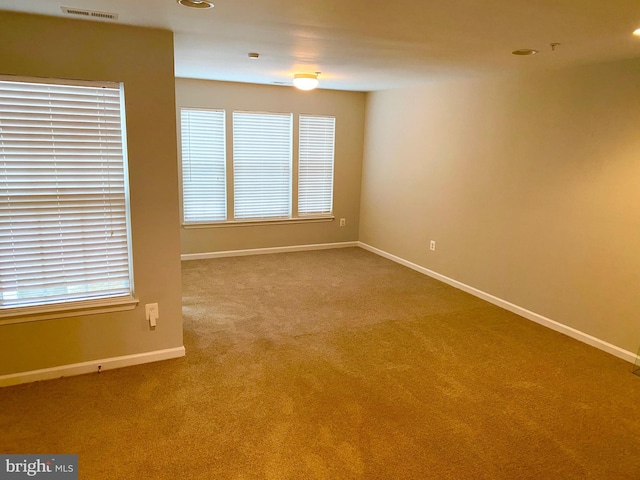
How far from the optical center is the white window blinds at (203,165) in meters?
5.48

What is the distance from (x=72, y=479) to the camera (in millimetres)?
2055

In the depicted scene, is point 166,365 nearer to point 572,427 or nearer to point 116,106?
point 116,106

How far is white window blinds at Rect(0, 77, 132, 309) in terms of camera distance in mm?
2613

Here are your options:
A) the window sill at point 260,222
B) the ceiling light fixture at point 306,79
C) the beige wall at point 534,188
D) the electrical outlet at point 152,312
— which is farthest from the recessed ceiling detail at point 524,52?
the window sill at point 260,222

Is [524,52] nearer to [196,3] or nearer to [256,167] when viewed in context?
[196,3]

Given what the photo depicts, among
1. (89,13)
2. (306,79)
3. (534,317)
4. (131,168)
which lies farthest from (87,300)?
(534,317)

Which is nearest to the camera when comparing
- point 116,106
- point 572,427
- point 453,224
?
point 572,427

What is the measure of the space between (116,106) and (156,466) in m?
2.15

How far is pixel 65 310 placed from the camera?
2.83 meters

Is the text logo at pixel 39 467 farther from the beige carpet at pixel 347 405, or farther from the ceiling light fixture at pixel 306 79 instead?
the ceiling light fixture at pixel 306 79

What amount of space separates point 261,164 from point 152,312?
3285 mm

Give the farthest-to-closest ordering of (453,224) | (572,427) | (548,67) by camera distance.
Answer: (453,224)
(548,67)
(572,427)

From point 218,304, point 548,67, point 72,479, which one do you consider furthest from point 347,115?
point 72,479

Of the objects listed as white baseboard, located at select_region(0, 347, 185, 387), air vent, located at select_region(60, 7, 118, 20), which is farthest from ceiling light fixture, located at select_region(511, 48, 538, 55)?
white baseboard, located at select_region(0, 347, 185, 387)
